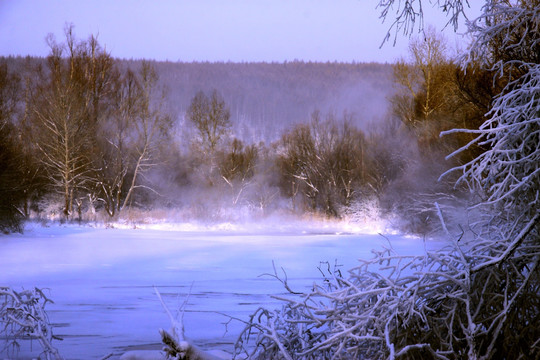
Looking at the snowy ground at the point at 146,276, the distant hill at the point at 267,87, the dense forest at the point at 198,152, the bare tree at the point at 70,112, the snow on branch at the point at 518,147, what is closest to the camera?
the snow on branch at the point at 518,147

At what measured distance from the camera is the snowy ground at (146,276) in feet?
22.7

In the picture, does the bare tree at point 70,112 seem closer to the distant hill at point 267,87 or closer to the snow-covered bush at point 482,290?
the snow-covered bush at point 482,290

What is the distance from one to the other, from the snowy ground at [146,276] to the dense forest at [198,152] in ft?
12.5

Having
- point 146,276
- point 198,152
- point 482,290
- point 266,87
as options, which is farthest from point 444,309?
point 266,87

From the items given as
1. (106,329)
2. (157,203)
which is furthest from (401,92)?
(106,329)

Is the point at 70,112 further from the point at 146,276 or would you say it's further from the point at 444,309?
the point at 444,309

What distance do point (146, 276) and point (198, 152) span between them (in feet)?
117

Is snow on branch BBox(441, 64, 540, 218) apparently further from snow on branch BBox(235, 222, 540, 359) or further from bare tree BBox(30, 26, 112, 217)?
bare tree BBox(30, 26, 112, 217)

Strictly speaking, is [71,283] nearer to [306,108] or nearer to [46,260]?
[46,260]

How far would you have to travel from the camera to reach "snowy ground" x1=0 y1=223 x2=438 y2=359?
6.93 metres

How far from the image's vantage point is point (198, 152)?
4644 centimetres

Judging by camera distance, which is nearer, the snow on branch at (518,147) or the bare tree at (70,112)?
the snow on branch at (518,147)

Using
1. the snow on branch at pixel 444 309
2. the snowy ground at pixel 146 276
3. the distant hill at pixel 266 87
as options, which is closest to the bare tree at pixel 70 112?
the snowy ground at pixel 146 276

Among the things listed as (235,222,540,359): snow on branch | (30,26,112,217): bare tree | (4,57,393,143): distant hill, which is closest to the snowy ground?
(235,222,540,359): snow on branch
